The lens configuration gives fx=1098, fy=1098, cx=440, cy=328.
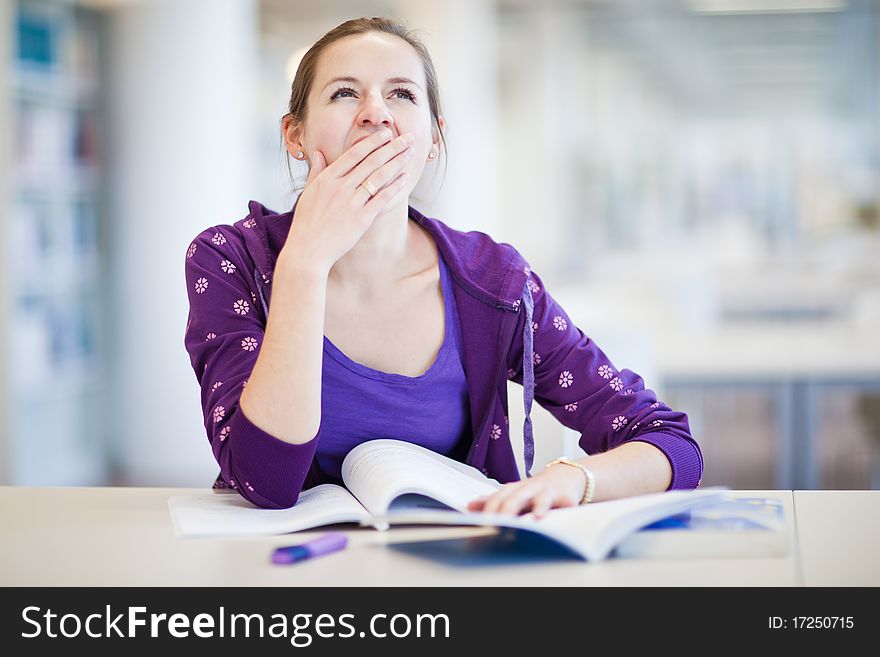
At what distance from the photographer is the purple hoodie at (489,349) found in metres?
1.28

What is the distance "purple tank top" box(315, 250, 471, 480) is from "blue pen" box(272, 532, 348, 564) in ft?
1.08

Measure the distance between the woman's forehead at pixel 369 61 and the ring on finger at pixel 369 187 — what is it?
19cm

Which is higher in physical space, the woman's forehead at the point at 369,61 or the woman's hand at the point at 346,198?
the woman's forehead at the point at 369,61

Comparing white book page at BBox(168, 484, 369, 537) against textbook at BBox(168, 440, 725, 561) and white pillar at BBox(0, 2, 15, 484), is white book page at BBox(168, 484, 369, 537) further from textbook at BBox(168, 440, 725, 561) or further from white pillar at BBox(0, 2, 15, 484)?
white pillar at BBox(0, 2, 15, 484)

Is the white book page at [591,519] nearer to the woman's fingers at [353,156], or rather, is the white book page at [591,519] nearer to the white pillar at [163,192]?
the woman's fingers at [353,156]

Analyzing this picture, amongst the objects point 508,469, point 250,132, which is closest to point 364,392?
point 508,469

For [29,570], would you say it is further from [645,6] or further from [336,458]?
[645,6]

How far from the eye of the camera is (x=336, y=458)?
4.47ft

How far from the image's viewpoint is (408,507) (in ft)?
3.68

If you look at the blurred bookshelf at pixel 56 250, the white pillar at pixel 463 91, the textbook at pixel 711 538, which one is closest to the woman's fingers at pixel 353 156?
the textbook at pixel 711 538

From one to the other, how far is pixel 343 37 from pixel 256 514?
0.64m

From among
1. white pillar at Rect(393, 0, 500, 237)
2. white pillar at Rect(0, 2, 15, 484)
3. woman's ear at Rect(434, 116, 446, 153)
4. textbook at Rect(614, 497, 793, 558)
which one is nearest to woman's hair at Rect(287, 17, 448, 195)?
woman's ear at Rect(434, 116, 446, 153)

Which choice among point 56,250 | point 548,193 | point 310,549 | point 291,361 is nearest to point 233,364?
point 291,361

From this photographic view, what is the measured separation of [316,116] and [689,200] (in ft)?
26.9
